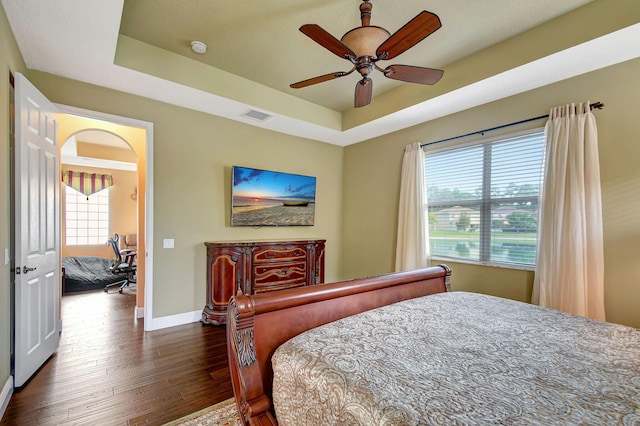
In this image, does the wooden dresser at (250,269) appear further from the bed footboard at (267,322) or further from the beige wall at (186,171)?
the bed footboard at (267,322)

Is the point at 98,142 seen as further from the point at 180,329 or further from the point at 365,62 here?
the point at 365,62

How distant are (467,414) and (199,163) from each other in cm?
381

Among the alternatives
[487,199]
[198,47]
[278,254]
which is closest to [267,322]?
[278,254]

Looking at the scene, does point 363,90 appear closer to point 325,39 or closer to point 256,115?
point 325,39

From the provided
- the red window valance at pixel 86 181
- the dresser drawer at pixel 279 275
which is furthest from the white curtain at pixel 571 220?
the red window valance at pixel 86 181

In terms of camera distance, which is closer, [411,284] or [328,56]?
[411,284]

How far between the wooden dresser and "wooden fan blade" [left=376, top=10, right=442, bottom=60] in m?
2.66

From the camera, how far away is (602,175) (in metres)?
2.67

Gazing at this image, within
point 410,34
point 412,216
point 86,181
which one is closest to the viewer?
point 410,34

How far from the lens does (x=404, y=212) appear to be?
4184 mm

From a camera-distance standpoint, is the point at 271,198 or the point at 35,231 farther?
the point at 271,198

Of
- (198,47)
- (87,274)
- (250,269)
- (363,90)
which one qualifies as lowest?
(87,274)

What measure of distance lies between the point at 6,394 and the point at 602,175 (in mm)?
5130

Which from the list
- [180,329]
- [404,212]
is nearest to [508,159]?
[404,212]
